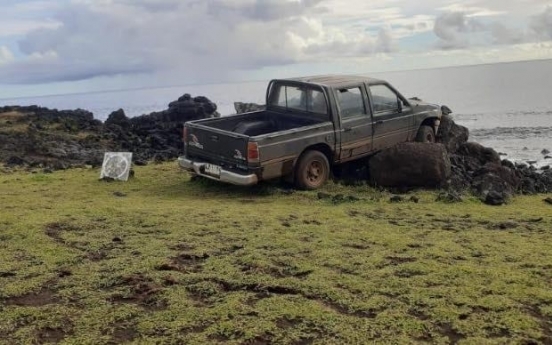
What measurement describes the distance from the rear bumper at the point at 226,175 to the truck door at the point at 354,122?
84.0 inches

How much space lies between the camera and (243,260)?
20.6 ft

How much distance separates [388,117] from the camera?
1224cm

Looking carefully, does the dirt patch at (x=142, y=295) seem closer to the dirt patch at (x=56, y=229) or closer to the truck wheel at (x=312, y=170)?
the dirt patch at (x=56, y=229)

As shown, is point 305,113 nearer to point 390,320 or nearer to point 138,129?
point 390,320

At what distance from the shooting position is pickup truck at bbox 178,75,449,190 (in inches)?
409

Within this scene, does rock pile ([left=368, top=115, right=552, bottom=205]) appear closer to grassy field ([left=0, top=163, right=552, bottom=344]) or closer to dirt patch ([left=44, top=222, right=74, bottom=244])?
grassy field ([left=0, top=163, right=552, bottom=344])

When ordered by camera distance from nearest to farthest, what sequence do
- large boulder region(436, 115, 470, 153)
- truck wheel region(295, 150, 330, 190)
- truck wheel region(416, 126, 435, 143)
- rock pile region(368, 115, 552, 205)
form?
truck wheel region(295, 150, 330, 190) → rock pile region(368, 115, 552, 205) → truck wheel region(416, 126, 435, 143) → large boulder region(436, 115, 470, 153)

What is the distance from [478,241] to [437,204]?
8.95 ft

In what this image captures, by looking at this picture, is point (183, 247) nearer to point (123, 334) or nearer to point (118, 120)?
point (123, 334)

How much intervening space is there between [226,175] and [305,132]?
1600 millimetres

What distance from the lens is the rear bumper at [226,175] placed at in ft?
33.4

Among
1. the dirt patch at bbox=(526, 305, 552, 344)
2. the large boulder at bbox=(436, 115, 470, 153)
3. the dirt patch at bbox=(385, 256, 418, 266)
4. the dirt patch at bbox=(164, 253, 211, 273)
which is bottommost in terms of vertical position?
the dirt patch at bbox=(526, 305, 552, 344)

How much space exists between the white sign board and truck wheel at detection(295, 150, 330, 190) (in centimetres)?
357

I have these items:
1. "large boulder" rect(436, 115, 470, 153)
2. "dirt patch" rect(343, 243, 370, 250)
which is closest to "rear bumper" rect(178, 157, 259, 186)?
"dirt patch" rect(343, 243, 370, 250)
